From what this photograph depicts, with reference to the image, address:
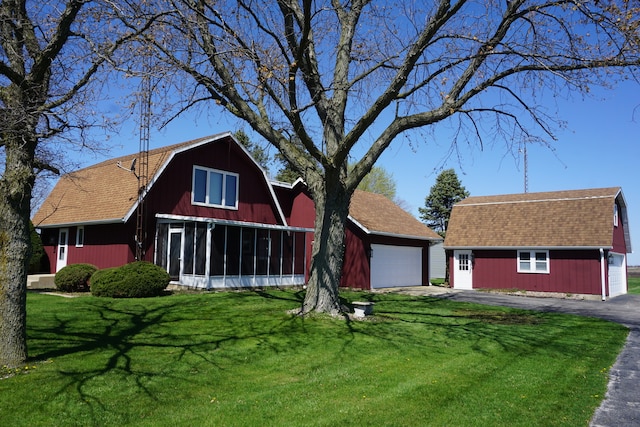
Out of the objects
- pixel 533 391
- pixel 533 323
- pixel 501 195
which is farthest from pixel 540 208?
pixel 533 391

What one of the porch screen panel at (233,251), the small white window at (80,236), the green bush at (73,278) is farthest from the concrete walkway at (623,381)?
the small white window at (80,236)

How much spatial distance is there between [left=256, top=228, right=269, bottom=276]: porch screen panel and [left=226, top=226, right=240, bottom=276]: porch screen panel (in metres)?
1.26

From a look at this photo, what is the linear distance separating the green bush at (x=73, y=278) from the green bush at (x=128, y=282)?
1.44 meters

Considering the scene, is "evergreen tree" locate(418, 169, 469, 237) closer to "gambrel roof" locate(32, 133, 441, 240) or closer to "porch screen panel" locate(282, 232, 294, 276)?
"gambrel roof" locate(32, 133, 441, 240)

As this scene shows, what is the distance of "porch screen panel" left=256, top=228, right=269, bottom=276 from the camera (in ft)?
70.1

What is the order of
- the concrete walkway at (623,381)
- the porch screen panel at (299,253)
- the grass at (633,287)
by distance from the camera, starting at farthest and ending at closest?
1. the grass at (633,287)
2. the porch screen panel at (299,253)
3. the concrete walkway at (623,381)

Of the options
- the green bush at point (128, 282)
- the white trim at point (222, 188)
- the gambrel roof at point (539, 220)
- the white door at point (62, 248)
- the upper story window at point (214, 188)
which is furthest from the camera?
the gambrel roof at point (539, 220)

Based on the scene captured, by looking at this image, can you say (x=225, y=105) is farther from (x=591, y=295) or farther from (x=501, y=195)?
(x=501, y=195)

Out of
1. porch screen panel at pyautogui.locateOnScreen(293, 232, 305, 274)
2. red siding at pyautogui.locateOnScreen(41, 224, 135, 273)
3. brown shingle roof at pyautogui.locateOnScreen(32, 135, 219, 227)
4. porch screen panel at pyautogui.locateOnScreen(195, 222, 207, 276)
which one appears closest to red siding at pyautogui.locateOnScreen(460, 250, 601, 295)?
porch screen panel at pyautogui.locateOnScreen(293, 232, 305, 274)

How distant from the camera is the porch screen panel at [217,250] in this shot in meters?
19.1

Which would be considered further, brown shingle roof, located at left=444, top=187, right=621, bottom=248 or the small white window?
brown shingle roof, located at left=444, top=187, right=621, bottom=248

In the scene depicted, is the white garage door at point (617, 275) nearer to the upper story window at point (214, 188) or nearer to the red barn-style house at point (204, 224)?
the red barn-style house at point (204, 224)

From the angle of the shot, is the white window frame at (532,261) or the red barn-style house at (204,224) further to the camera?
the white window frame at (532,261)

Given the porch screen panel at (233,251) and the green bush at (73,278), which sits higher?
the porch screen panel at (233,251)
